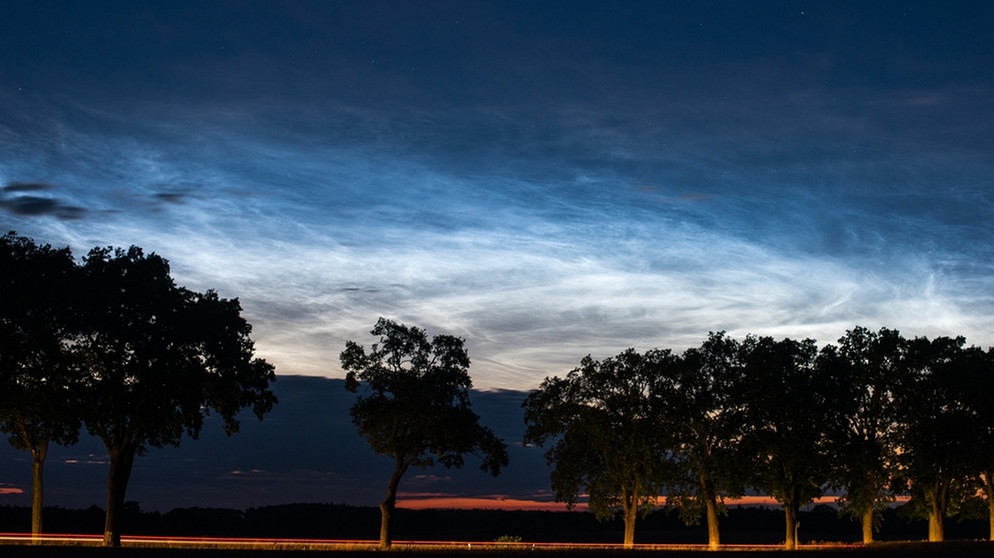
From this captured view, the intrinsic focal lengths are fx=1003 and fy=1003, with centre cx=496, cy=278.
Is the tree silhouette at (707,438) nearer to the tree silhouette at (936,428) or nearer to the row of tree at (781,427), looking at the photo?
the row of tree at (781,427)

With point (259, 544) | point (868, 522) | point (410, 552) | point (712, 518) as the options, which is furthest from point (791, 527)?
point (259, 544)

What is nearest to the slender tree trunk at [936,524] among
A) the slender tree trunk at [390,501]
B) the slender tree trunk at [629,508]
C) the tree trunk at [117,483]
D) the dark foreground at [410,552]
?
the dark foreground at [410,552]

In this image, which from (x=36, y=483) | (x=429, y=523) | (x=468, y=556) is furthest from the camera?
(x=429, y=523)

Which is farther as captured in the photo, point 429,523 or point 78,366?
point 429,523

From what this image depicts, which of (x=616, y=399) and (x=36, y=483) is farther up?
(x=616, y=399)

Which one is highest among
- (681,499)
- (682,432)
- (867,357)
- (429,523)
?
(867,357)

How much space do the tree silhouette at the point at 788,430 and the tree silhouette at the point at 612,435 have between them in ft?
21.7

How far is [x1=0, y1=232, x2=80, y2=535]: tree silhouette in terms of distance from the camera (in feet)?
184

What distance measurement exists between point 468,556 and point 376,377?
29.3m

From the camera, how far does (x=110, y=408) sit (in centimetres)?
5828

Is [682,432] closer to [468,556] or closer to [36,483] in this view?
[468,556]

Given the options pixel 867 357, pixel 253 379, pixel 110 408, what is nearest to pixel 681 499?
pixel 867 357

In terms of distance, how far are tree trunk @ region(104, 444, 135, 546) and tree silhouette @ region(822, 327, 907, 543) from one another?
5001cm

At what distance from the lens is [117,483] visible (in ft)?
192
